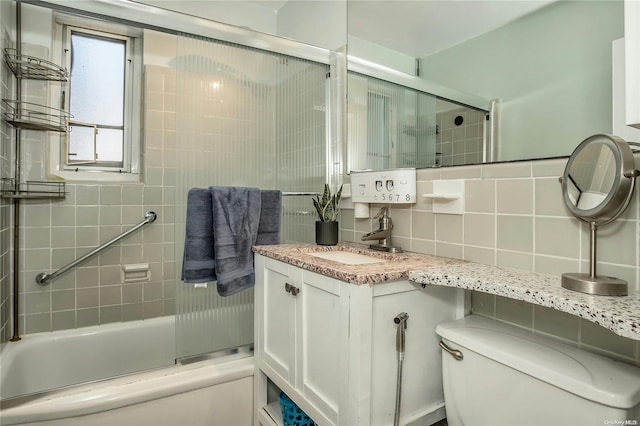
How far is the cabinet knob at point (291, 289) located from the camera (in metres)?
1.12

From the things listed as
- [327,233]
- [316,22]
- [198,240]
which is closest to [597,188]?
[327,233]

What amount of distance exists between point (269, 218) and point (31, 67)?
157 centimetres

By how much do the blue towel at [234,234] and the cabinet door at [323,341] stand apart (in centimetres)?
35

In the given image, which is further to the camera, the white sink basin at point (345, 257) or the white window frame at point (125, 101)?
the white window frame at point (125, 101)

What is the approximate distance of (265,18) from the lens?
2523mm

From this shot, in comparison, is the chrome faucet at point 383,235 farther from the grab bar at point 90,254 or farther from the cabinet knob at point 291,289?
the grab bar at point 90,254

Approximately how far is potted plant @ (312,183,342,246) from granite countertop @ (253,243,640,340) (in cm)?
22

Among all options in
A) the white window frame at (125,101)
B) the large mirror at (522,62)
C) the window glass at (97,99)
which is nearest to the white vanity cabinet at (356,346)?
the large mirror at (522,62)

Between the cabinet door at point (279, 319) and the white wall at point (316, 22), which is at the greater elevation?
the white wall at point (316, 22)

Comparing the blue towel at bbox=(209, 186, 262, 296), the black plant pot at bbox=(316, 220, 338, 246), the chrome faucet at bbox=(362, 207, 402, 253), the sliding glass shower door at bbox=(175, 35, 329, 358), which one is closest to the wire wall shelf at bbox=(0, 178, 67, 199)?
the sliding glass shower door at bbox=(175, 35, 329, 358)

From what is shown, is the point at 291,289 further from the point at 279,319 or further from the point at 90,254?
the point at 90,254

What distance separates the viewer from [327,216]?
1.62 m

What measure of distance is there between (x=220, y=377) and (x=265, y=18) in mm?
2401

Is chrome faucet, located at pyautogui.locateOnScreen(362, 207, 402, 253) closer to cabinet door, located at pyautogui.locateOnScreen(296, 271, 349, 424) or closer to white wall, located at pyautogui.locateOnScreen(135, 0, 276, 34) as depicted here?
cabinet door, located at pyautogui.locateOnScreen(296, 271, 349, 424)
